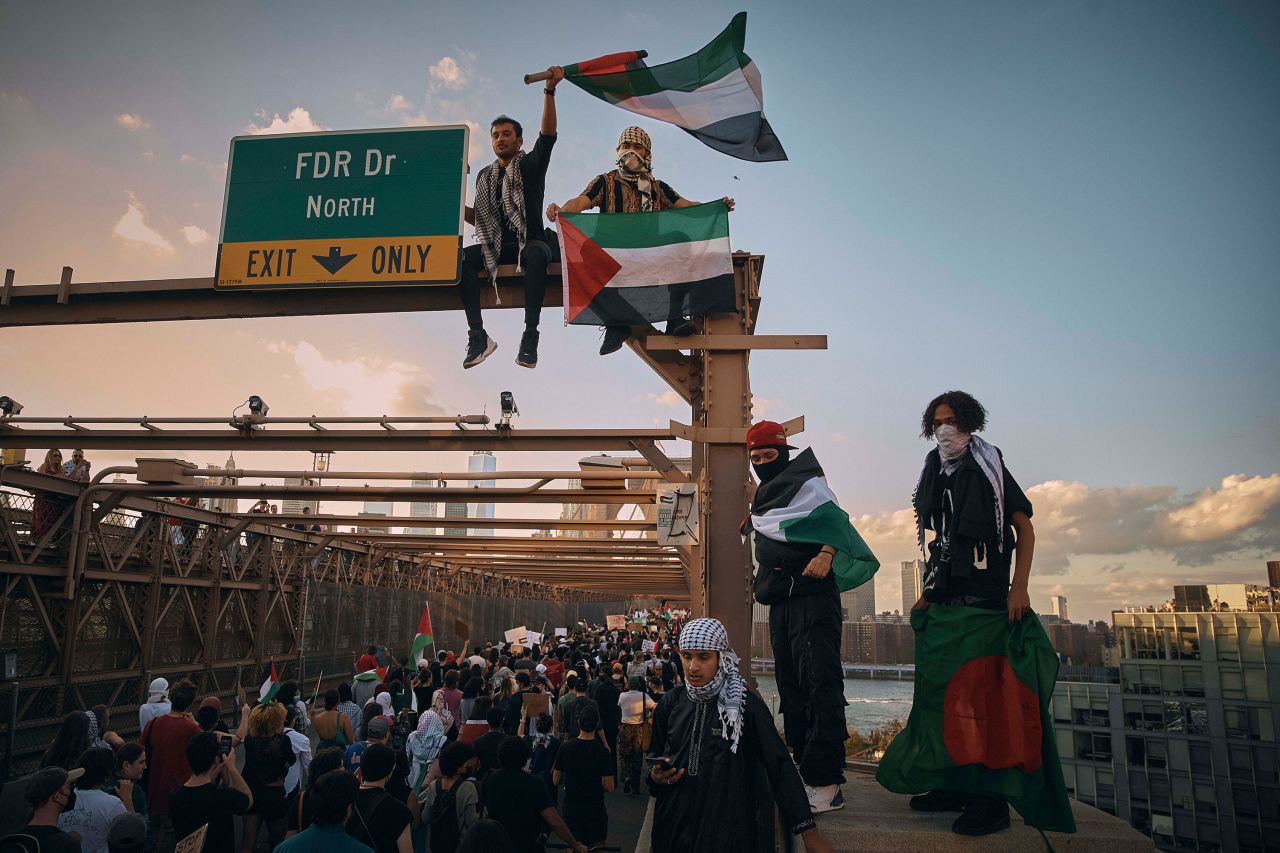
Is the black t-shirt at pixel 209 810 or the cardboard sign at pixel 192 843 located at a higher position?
the cardboard sign at pixel 192 843

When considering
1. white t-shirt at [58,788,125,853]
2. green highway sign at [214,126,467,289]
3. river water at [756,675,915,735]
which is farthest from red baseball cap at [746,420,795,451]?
river water at [756,675,915,735]

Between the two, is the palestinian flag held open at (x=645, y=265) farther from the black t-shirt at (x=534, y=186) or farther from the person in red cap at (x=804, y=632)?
the person in red cap at (x=804, y=632)

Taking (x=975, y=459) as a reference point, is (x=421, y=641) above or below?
below

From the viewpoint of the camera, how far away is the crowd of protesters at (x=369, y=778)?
324 cm

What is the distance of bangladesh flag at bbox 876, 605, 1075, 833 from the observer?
10.3 feet

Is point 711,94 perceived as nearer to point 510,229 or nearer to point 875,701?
point 510,229

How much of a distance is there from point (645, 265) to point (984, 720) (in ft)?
14.9

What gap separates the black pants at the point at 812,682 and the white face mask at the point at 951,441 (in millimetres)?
907

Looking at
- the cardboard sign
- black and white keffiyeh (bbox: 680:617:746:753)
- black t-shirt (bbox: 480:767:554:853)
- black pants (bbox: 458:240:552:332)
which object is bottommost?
black t-shirt (bbox: 480:767:554:853)

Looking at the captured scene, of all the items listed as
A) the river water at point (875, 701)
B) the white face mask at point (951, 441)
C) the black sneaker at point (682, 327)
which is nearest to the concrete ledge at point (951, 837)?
the white face mask at point (951, 441)

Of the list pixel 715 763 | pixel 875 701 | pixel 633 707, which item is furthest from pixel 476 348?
pixel 875 701

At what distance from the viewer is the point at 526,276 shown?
6.72 metres

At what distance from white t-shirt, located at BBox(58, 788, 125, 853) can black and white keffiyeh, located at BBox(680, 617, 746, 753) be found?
3.67 meters

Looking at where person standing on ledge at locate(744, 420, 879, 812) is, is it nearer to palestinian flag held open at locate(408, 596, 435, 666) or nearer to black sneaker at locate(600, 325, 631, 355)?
black sneaker at locate(600, 325, 631, 355)
